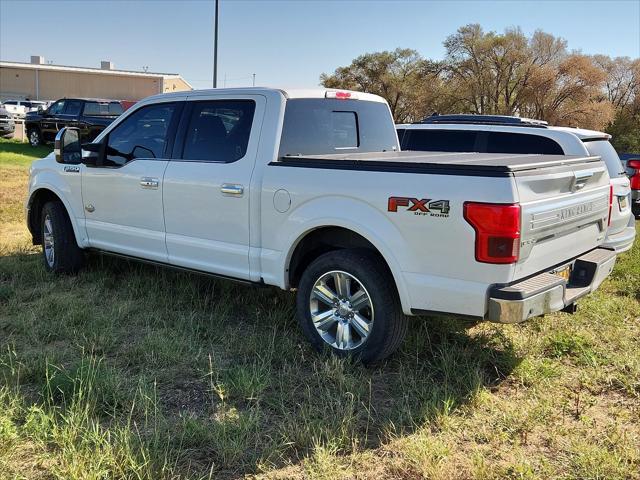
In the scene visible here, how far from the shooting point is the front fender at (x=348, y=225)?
3.86 metres

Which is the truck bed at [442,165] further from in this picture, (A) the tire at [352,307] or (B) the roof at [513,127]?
(B) the roof at [513,127]

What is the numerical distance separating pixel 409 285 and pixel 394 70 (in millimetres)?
39420

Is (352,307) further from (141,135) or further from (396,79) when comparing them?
(396,79)

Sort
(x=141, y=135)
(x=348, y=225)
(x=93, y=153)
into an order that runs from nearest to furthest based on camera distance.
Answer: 1. (x=348, y=225)
2. (x=141, y=135)
3. (x=93, y=153)

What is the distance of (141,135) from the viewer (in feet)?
18.5

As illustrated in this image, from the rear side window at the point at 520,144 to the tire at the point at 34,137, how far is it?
66.7 feet

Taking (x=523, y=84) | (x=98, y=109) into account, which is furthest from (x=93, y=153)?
(x=523, y=84)

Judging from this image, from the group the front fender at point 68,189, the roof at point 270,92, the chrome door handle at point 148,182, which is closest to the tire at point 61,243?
the front fender at point 68,189

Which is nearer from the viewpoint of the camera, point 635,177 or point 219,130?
point 219,130

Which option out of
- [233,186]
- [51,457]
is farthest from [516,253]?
[51,457]

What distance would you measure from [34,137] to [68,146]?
776 inches

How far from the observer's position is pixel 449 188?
3.55 meters

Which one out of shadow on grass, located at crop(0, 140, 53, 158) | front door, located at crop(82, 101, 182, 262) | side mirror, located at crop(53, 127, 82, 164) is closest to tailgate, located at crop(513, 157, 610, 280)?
front door, located at crop(82, 101, 182, 262)

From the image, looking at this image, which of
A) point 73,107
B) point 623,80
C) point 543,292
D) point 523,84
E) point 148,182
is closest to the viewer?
point 543,292
